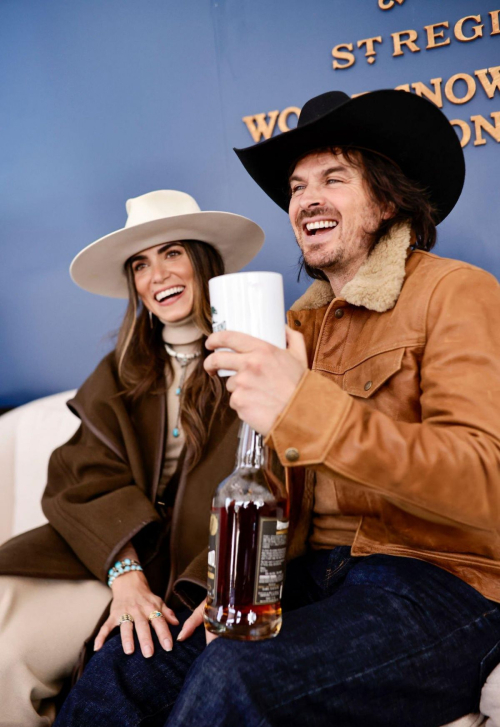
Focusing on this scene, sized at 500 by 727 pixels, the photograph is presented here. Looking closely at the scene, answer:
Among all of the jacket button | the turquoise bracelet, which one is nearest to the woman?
the turquoise bracelet

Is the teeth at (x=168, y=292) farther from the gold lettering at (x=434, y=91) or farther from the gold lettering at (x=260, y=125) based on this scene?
the gold lettering at (x=434, y=91)

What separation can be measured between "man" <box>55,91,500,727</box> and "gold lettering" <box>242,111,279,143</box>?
82 cm

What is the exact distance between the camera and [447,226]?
2.23m

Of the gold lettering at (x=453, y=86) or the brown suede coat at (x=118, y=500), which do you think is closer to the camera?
the brown suede coat at (x=118, y=500)

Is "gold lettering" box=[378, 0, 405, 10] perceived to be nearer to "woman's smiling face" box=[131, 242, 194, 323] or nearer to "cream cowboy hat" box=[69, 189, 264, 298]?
"cream cowboy hat" box=[69, 189, 264, 298]

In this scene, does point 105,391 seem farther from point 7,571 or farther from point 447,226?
point 447,226

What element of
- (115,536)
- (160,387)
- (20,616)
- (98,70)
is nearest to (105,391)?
(160,387)

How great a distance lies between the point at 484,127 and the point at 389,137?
858 mm

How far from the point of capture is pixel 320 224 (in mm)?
1515

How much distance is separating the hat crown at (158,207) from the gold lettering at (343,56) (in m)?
0.78

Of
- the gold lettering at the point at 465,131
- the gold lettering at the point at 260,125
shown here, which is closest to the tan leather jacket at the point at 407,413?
the gold lettering at the point at 465,131

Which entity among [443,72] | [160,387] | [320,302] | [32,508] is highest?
[443,72]

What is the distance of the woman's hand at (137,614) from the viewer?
4.75ft

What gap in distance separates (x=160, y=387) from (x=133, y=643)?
2.56 ft
